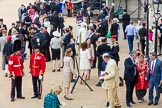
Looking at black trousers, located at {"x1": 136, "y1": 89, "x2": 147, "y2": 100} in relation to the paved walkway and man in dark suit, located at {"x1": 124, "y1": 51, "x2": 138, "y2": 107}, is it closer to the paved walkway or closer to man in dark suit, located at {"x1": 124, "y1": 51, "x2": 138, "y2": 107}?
the paved walkway

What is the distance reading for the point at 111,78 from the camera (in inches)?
607

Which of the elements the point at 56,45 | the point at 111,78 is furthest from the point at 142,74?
the point at 56,45

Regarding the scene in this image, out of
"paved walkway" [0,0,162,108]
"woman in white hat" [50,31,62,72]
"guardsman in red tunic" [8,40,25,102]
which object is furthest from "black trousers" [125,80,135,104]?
"woman in white hat" [50,31,62,72]

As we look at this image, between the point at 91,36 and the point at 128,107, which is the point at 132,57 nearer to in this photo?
the point at 128,107

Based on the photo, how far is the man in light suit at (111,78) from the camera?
1530cm

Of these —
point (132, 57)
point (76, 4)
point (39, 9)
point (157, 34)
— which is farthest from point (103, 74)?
point (76, 4)

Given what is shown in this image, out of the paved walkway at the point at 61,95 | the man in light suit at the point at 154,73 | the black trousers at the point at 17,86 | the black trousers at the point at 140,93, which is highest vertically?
the man in light suit at the point at 154,73

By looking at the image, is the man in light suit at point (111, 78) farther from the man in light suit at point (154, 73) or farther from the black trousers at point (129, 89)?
the man in light suit at point (154, 73)

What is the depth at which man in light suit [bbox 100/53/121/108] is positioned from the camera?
1530 cm

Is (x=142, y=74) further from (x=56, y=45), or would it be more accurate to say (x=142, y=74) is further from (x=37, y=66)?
(x=56, y=45)

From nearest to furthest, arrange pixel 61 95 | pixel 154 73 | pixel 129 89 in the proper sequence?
1. pixel 154 73
2. pixel 129 89
3. pixel 61 95

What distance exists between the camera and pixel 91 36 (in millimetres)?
21844

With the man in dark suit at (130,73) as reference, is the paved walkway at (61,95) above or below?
below

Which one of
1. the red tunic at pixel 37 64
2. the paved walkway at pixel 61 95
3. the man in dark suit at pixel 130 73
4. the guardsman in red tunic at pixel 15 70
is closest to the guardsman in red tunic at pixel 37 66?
the red tunic at pixel 37 64
